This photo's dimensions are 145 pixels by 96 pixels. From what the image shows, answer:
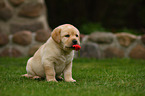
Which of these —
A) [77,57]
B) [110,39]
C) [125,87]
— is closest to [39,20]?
[77,57]

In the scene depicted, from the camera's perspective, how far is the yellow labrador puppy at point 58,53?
3293mm

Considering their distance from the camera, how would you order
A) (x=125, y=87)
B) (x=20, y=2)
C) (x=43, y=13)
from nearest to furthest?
(x=125, y=87), (x=20, y=2), (x=43, y=13)

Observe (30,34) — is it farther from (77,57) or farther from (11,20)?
(77,57)

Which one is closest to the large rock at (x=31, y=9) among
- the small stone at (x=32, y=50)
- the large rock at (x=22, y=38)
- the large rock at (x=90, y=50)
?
the large rock at (x=22, y=38)

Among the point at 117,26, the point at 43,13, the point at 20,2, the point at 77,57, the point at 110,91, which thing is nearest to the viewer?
the point at 110,91

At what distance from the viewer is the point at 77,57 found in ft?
23.6

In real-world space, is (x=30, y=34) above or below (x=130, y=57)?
above

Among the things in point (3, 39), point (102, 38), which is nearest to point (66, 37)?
point (102, 38)

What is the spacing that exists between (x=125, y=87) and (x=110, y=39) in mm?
4686

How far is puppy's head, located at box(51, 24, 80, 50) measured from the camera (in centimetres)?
322

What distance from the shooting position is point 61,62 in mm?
3418

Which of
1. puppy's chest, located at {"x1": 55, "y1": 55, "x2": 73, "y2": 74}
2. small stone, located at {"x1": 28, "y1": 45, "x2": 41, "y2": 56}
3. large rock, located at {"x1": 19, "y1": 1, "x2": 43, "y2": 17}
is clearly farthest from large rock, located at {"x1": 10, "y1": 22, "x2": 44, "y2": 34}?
puppy's chest, located at {"x1": 55, "y1": 55, "x2": 73, "y2": 74}

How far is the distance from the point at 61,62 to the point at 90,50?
3856mm

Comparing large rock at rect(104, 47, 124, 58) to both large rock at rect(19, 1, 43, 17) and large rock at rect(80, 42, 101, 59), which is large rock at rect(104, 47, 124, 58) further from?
large rock at rect(19, 1, 43, 17)
